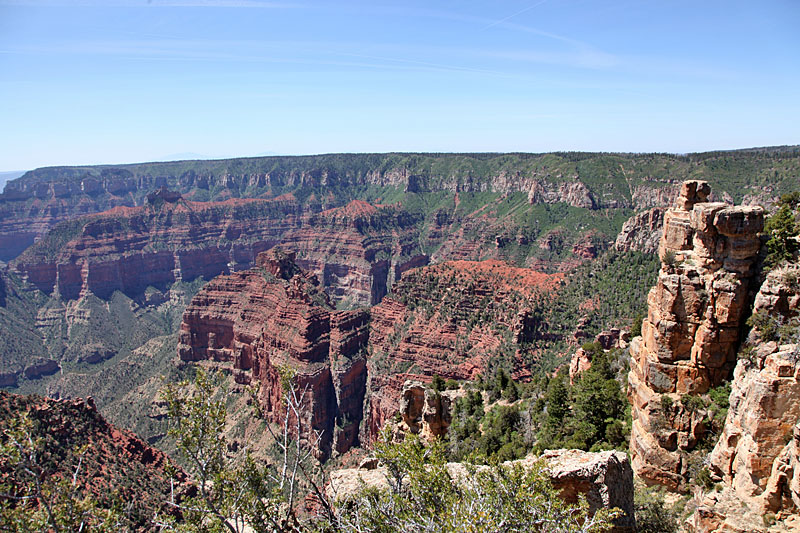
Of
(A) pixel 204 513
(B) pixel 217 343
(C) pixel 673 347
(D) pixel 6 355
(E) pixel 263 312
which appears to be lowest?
(D) pixel 6 355

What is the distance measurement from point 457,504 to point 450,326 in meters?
58.9

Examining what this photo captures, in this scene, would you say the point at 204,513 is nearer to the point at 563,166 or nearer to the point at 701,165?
the point at 701,165

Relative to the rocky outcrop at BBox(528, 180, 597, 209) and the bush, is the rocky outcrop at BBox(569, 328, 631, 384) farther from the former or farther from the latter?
the rocky outcrop at BBox(528, 180, 597, 209)

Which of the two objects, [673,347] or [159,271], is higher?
[673,347]

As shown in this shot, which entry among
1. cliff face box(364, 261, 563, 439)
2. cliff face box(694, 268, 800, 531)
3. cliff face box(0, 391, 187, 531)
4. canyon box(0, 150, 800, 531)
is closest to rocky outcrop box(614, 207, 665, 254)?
canyon box(0, 150, 800, 531)

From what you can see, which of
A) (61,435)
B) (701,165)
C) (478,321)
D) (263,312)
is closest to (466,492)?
(61,435)

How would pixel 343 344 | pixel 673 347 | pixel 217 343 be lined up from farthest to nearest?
1. pixel 217 343
2. pixel 343 344
3. pixel 673 347

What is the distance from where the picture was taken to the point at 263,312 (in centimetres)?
9362

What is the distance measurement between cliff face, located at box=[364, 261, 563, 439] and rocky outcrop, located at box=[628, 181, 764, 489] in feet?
121

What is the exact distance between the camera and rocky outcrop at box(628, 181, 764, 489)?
23.4 meters

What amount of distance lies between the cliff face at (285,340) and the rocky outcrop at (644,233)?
148 feet

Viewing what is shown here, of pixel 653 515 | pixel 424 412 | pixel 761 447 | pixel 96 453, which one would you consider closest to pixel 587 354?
pixel 424 412

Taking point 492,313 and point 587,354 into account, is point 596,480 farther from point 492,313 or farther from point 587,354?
point 492,313

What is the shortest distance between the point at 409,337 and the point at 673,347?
174 feet
